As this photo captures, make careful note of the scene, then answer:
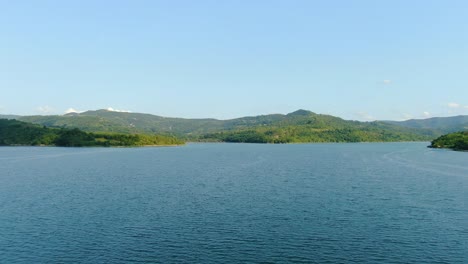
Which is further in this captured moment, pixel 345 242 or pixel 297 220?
pixel 297 220

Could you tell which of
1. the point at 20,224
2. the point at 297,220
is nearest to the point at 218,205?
the point at 297,220

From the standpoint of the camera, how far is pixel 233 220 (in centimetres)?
5772

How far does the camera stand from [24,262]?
41531 millimetres

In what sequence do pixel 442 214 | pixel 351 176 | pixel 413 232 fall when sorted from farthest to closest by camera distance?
1. pixel 351 176
2. pixel 442 214
3. pixel 413 232

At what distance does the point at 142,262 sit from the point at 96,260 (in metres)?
5.02

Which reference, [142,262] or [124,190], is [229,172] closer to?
[124,190]

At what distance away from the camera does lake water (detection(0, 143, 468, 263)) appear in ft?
145

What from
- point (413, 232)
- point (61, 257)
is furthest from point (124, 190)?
point (413, 232)

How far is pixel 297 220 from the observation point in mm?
57938

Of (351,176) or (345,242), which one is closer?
(345,242)

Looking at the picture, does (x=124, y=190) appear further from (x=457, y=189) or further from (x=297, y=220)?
(x=457, y=189)

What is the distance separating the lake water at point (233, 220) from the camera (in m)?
44.2

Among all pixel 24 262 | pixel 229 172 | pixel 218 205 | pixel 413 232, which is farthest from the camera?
pixel 229 172

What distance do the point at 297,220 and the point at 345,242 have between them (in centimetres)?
1079
